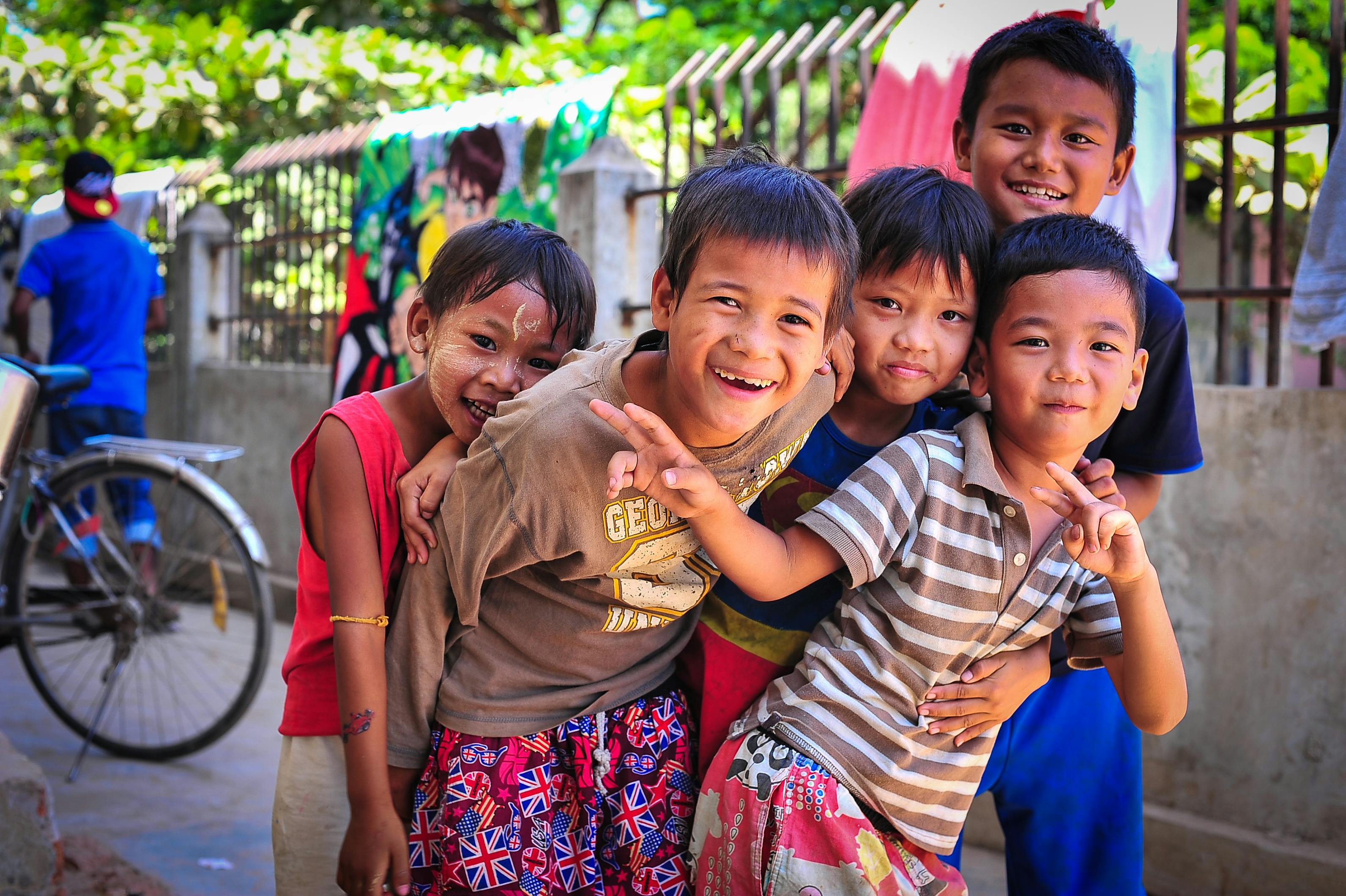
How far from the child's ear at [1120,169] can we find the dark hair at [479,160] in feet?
11.6

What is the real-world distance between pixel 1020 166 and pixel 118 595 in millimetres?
3302

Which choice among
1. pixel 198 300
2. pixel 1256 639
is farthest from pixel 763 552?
pixel 198 300

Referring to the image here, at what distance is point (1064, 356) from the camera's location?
4.75 ft

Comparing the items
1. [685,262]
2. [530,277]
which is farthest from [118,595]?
[685,262]

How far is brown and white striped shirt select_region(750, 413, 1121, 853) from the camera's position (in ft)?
4.71

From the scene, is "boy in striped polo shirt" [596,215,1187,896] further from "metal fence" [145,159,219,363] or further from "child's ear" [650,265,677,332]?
"metal fence" [145,159,219,363]

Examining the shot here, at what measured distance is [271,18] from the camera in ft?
30.3

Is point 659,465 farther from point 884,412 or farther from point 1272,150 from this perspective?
point 1272,150

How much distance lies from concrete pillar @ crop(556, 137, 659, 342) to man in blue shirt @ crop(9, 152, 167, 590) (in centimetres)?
217

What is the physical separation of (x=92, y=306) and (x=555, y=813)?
438 cm

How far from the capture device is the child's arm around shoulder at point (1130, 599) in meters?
1.30

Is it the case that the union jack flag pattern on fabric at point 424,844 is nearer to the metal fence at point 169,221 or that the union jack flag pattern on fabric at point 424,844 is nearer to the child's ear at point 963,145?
the child's ear at point 963,145

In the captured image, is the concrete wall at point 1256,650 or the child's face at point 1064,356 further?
the concrete wall at point 1256,650

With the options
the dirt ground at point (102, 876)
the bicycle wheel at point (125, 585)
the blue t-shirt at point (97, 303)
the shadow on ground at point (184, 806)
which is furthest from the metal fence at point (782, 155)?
the dirt ground at point (102, 876)
